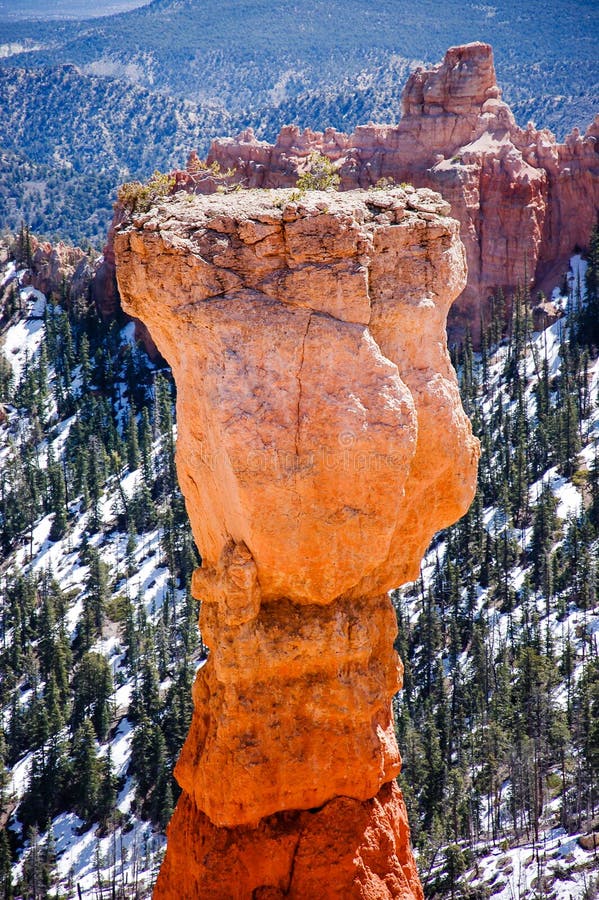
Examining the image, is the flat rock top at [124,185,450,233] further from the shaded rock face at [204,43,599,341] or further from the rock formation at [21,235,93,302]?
the rock formation at [21,235,93,302]

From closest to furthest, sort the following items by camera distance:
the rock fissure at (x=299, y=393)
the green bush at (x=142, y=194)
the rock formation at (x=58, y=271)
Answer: the rock fissure at (x=299, y=393) < the green bush at (x=142, y=194) < the rock formation at (x=58, y=271)

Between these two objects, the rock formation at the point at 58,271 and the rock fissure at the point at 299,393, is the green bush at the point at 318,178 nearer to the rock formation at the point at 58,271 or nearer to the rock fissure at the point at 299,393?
the rock fissure at the point at 299,393

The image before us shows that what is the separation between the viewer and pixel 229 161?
130250mm

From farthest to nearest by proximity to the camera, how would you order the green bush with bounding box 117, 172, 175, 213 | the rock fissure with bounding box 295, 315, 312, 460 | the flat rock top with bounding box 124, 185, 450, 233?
the green bush with bounding box 117, 172, 175, 213, the flat rock top with bounding box 124, 185, 450, 233, the rock fissure with bounding box 295, 315, 312, 460

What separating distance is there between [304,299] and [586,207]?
348 ft

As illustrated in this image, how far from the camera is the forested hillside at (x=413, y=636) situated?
6625 centimetres

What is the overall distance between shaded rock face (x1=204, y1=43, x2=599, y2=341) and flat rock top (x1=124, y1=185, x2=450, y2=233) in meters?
96.0

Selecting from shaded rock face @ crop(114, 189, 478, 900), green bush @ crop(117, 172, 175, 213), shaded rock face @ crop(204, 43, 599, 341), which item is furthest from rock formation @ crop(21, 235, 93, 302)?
shaded rock face @ crop(114, 189, 478, 900)

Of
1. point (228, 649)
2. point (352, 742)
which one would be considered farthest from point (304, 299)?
point (352, 742)

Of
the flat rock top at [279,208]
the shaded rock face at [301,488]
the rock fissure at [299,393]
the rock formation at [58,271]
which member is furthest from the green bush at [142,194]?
the rock formation at [58,271]

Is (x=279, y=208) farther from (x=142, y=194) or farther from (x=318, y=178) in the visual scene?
(x=142, y=194)

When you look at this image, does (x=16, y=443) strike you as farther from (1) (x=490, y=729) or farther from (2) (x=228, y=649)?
(2) (x=228, y=649)

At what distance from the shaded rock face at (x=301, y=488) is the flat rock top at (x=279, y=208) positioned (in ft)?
0.13

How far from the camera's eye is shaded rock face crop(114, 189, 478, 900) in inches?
677
